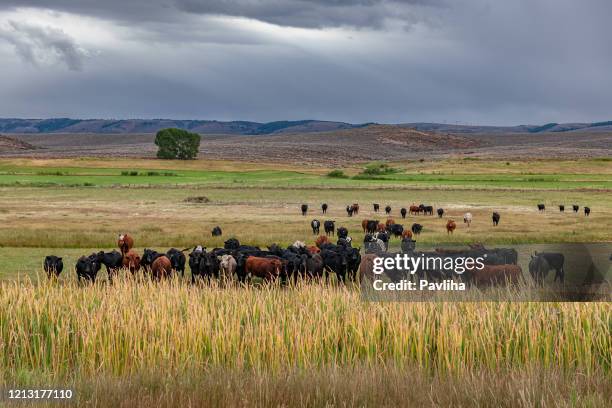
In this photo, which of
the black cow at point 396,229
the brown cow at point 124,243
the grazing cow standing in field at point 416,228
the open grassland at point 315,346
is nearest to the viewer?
the open grassland at point 315,346

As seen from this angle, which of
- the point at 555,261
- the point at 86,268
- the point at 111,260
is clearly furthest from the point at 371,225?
the point at 86,268

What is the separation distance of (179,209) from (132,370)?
44.1 meters

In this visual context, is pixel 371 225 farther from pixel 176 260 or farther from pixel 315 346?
pixel 315 346

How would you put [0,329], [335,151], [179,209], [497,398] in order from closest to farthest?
[497,398] → [0,329] → [179,209] → [335,151]

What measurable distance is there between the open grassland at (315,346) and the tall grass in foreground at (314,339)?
3 centimetres

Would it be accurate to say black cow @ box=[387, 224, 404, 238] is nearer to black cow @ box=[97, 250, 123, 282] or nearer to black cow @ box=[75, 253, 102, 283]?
black cow @ box=[97, 250, 123, 282]

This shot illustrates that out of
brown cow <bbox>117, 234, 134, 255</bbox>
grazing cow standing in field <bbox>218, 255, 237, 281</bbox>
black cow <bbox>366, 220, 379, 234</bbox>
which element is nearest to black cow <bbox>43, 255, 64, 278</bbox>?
grazing cow standing in field <bbox>218, 255, 237, 281</bbox>

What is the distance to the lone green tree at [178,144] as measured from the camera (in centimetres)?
15450

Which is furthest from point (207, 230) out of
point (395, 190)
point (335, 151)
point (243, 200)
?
point (335, 151)

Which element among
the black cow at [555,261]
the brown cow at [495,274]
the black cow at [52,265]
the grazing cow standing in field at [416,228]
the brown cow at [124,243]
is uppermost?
the brown cow at [495,274]

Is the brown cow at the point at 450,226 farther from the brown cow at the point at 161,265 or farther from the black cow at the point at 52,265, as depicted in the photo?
the black cow at the point at 52,265

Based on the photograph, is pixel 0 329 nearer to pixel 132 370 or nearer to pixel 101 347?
pixel 101 347

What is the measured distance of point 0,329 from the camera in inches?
444

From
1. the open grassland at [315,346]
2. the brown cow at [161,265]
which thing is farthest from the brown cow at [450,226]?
the open grassland at [315,346]
